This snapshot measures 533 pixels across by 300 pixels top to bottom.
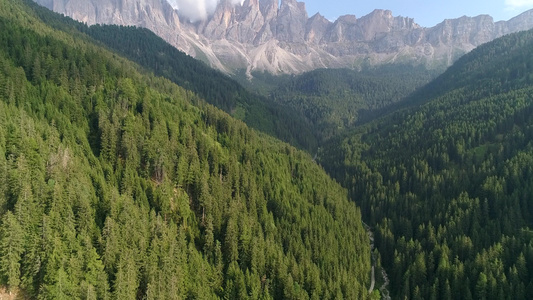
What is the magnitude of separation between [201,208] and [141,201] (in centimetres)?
2055

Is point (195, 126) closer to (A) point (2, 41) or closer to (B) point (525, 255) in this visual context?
(A) point (2, 41)

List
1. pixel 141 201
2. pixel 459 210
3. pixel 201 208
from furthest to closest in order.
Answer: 1. pixel 459 210
2. pixel 201 208
3. pixel 141 201

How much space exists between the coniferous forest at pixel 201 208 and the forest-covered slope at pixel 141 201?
425mm

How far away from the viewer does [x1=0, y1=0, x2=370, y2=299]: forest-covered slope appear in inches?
2642

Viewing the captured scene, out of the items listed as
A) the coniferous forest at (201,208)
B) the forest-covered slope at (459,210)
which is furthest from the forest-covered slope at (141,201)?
the forest-covered slope at (459,210)

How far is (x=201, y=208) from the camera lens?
108 meters

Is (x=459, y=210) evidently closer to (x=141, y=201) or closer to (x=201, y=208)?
(x=201, y=208)

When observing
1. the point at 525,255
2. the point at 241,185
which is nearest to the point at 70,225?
the point at 241,185

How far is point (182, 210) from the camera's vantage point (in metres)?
99.2

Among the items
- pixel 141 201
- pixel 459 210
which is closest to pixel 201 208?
pixel 141 201

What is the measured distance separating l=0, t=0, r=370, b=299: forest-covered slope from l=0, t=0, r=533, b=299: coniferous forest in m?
0.43

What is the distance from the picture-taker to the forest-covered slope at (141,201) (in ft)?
220

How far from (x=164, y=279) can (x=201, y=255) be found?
48.8 ft

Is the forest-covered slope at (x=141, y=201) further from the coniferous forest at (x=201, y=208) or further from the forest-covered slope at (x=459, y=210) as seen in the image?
the forest-covered slope at (x=459, y=210)
